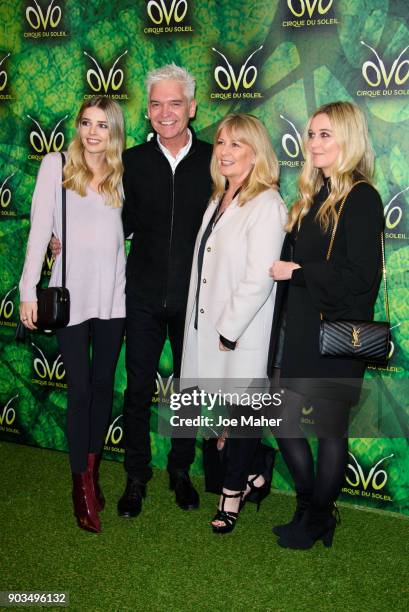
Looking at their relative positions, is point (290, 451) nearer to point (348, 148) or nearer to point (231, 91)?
point (348, 148)

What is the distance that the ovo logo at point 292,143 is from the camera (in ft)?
10.8

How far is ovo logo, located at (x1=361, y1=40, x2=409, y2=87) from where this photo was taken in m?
3.04

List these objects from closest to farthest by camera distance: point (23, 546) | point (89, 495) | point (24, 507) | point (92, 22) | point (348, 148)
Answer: point (348, 148) → point (23, 546) → point (89, 495) → point (24, 507) → point (92, 22)

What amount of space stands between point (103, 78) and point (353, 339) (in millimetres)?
2008

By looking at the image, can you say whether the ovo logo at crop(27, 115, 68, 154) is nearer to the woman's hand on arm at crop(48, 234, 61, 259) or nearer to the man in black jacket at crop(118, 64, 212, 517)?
the man in black jacket at crop(118, 64, 212, 517)

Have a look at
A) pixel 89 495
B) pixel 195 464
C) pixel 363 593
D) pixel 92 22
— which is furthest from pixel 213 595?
pixel 92 22

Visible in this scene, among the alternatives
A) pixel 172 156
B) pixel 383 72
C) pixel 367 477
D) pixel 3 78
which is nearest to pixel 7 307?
pixel 3 78

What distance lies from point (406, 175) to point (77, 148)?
1.46 m

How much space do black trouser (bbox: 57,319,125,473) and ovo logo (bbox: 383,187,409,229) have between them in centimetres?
130

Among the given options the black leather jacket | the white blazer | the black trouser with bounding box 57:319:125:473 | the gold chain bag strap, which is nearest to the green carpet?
the black trouser with bounding box 57:319:125:473

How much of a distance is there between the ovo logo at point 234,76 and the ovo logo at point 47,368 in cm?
178

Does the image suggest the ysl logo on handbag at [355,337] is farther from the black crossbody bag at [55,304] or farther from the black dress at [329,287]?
the black crossbody bag at [55,304]

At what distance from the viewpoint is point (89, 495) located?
3.07 m

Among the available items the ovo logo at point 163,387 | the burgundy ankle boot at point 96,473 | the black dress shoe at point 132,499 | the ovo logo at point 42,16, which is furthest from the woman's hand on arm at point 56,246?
the ovo logo at point 42,16
